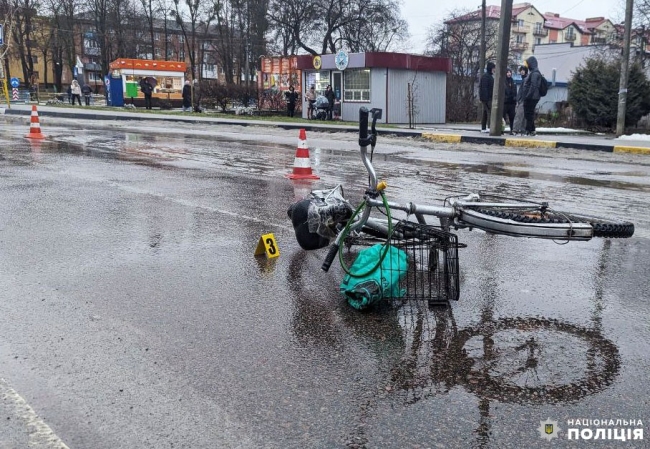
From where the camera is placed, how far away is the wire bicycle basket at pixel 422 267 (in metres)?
4.62

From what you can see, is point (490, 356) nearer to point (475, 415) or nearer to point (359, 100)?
point (475, 415)

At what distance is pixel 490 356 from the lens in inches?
150

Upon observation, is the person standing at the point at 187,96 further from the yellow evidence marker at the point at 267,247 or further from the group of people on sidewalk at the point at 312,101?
the yellow evidence marker at the point at 267,247

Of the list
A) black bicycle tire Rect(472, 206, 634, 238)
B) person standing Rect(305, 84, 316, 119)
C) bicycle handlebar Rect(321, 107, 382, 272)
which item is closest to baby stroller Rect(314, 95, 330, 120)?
person standing Rect(305, 84, 316, 119)

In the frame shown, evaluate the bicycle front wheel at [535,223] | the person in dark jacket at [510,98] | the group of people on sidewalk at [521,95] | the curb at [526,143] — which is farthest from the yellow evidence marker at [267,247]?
the person in dark jacket at [510,98]

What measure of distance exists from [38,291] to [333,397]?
2658 mm

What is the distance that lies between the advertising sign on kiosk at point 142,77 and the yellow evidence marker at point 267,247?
4177 centimetres

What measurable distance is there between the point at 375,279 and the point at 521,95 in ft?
61.3

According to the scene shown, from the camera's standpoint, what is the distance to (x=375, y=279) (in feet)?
15.0

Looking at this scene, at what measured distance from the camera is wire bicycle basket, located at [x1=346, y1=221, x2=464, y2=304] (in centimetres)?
462

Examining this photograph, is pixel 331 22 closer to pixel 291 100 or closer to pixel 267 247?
pixel 291 100

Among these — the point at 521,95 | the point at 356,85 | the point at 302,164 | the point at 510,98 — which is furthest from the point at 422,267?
the point at 356,85

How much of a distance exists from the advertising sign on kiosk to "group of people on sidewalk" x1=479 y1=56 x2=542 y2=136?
29.2 m

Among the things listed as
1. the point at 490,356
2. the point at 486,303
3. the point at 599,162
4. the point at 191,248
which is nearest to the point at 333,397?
the point at 490,356
